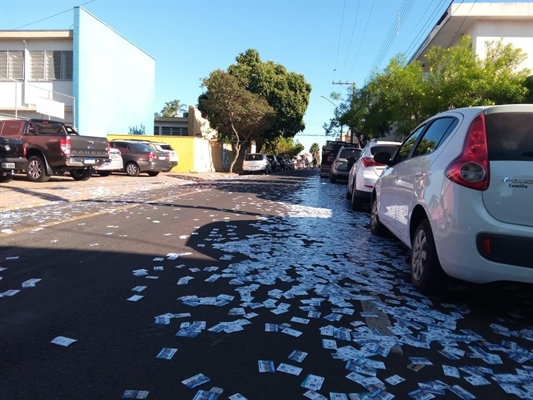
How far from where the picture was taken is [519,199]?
3520 mm

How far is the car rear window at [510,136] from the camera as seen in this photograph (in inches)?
143

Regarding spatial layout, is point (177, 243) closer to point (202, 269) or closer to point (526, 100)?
point (202, 269)

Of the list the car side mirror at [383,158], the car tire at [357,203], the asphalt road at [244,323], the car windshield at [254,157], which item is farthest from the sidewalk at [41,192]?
the car windshield at [254,157]

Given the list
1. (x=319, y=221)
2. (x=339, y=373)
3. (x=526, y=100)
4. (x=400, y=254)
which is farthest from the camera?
(x=526, y=100)

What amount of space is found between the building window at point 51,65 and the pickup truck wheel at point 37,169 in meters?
13.5

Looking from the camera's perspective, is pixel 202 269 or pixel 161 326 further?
pixel 202 269

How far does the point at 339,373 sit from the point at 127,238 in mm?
4619

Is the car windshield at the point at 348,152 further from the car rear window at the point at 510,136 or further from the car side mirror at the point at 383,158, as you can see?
the car rear window at the point at 510,136

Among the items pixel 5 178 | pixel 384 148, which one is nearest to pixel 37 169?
pixel 5 178

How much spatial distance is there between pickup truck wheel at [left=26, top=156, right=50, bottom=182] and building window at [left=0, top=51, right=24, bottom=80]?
1557cm

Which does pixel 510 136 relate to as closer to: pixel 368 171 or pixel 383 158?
pixel 383 158

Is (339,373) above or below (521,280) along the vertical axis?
below

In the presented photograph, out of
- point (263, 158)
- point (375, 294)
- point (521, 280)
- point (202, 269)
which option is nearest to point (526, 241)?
point (521, 280)

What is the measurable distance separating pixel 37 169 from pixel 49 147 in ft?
3.46
